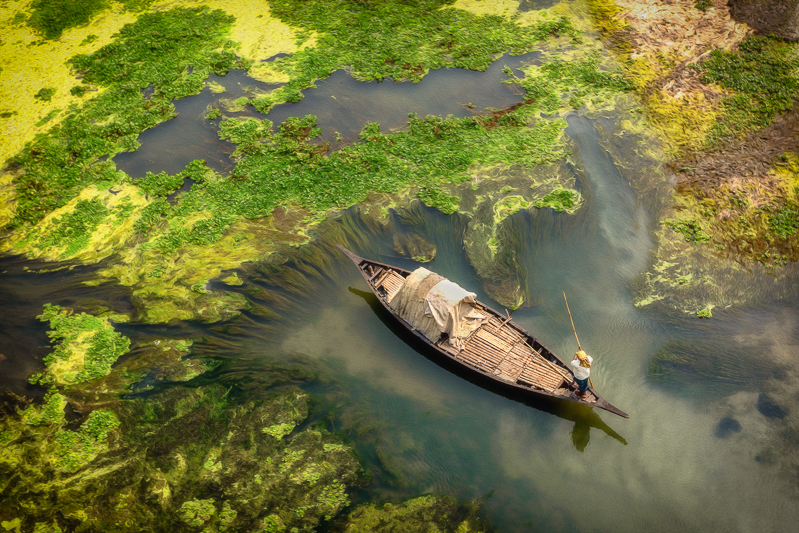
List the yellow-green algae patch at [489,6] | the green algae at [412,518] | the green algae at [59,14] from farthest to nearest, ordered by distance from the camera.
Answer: the yellow-green algae patch at [489,6], the green algae at [59,14], the green algae at [412,518]

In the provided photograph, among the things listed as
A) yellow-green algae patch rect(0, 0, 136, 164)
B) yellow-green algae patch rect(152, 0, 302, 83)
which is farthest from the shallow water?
yellow-green algae patch rect(0, 0, 136, 164)

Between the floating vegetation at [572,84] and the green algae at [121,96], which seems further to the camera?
the floating vegetation at [572,84]

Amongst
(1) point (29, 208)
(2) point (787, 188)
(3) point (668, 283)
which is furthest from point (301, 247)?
(2) point (787, 188)

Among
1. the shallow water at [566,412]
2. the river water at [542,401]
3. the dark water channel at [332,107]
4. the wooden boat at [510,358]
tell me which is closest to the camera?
the shallow water at [566,412]

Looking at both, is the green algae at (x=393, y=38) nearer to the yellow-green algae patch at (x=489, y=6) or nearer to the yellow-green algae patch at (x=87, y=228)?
the yellow-green algae patch at (x=489, y=6)

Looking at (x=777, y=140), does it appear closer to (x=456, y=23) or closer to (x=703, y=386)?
(x=703, y=386)

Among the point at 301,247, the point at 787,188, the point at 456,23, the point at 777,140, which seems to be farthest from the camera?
the point at 456,23

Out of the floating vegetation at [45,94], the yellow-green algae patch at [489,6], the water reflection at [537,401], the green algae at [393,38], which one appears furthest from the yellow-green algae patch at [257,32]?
the water reflection at [537,401]
